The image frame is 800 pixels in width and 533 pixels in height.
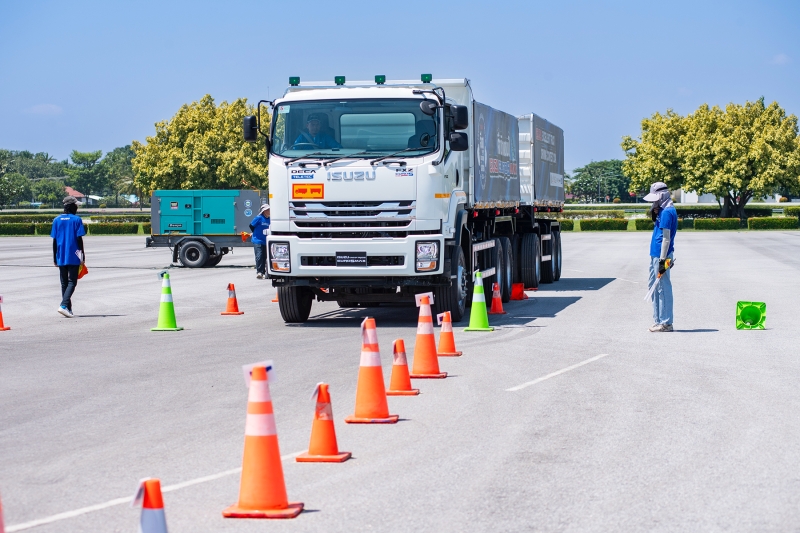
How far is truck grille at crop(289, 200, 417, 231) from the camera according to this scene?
50.1 ft

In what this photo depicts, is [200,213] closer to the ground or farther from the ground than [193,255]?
farther from the ground

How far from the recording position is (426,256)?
1531 centimetres

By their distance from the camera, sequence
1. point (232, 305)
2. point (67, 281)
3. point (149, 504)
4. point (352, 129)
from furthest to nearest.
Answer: point (232, 305), point (67, 281), point (352, 129), point (149, 504)

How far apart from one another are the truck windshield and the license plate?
1358 millimetres

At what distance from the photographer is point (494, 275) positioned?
19.6 metres

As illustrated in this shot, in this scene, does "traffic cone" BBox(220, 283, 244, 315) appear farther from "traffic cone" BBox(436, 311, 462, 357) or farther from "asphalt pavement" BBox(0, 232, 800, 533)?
"traffic cone" BBox(436, 311, 462, 357)

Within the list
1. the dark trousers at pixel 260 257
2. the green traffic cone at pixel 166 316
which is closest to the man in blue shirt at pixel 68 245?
the green traffic cone at pixel 166 316

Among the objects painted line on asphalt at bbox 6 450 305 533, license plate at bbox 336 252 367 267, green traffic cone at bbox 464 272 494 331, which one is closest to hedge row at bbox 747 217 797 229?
green traffic cone at bbox 464 272 494 331

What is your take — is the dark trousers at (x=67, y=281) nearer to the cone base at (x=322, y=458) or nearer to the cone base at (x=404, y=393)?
the cone base at (x=404, y=393)

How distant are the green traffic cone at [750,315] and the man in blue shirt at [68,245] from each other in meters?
10.4

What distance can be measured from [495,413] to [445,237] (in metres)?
6.73

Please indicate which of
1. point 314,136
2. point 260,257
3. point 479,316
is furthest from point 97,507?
point 260,257

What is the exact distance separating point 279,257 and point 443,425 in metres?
7.57

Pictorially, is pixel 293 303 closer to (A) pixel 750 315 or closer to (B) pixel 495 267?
(B) pixel 495 267
